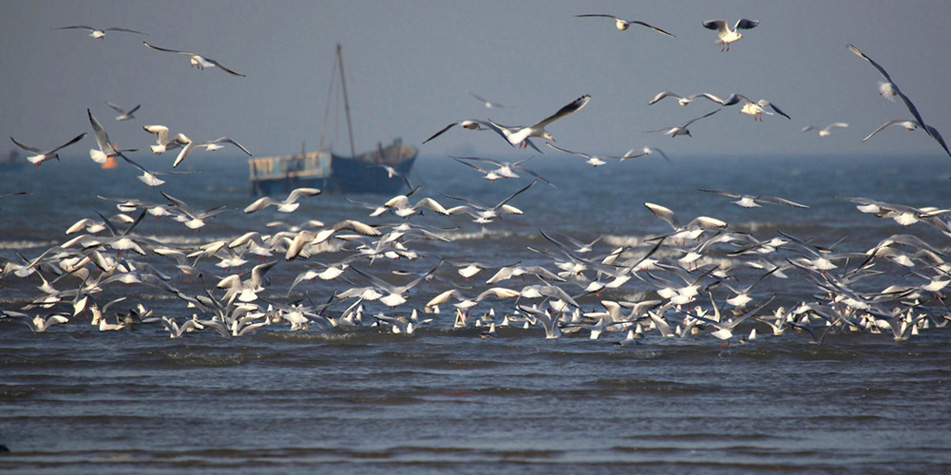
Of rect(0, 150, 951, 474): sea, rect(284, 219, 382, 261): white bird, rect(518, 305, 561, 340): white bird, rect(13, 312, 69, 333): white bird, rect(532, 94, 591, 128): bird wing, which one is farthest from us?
rect(13, 312, 69, 333): white bird

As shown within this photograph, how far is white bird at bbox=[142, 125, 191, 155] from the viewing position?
43.9 feet

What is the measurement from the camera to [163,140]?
13.8 m

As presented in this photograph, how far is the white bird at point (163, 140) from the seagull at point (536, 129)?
5217 millimetres

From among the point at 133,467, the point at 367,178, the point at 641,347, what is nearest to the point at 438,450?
the point at 133,467

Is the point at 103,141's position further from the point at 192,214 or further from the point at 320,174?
the point at 320,174

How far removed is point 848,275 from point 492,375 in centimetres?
687

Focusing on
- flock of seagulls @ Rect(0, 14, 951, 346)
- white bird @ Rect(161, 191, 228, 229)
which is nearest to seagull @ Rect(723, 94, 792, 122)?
flock of seagulls @ Rect(0, 14, 951, 346)

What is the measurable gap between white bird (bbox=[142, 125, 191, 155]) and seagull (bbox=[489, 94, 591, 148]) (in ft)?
17.1

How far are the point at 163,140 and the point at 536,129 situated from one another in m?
6.16

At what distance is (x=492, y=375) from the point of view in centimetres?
1159

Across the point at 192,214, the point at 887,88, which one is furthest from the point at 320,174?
the point at 887,88

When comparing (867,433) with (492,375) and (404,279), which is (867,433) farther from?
→ (404,279)

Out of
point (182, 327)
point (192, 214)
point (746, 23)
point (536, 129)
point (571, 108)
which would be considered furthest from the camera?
point (192, 214)

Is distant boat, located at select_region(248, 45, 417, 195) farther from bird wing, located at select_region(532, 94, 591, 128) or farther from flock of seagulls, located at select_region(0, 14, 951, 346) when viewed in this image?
bird wing, located at select_region(532, 94, 591, 128)
